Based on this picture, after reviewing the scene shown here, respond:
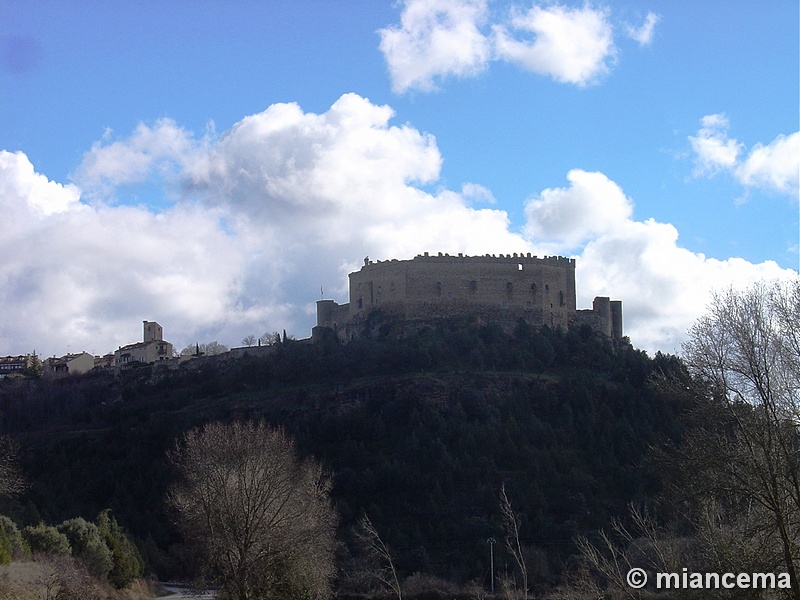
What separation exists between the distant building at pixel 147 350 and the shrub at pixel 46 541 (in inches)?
2095

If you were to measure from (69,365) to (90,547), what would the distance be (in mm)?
56640

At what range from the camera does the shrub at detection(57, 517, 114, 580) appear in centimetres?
3484

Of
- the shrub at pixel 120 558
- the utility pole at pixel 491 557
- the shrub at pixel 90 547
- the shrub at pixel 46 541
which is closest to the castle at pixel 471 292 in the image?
the utility pole at pixel 491 557

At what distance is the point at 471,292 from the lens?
7606 cm

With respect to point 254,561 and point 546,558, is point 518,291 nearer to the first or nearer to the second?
point 546,558

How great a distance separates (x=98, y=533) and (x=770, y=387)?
26.6m

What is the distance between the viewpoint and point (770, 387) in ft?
57.9

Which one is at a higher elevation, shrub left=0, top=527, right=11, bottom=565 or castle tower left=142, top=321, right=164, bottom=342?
castle tower left=142, top=321, right=164, bottom=342

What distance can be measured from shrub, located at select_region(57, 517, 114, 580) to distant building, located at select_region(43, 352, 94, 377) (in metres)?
51.6

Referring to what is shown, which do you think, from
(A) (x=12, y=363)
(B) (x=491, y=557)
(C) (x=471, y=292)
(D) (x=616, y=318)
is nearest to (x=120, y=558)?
(B) (x=491, y=557)

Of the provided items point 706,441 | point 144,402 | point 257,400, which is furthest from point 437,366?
point 706,441

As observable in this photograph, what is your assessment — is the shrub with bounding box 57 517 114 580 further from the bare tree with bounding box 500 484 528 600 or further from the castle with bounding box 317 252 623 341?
the castle with bounding box 317 252 623 341

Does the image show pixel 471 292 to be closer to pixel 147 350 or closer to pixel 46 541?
pixel 147 350

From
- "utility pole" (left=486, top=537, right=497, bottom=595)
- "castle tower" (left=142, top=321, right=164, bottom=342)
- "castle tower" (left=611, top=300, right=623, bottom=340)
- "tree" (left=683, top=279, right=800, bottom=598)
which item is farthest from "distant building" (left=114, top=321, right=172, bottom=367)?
"tree" (left=683, top=279, right=800, bottom=598)
